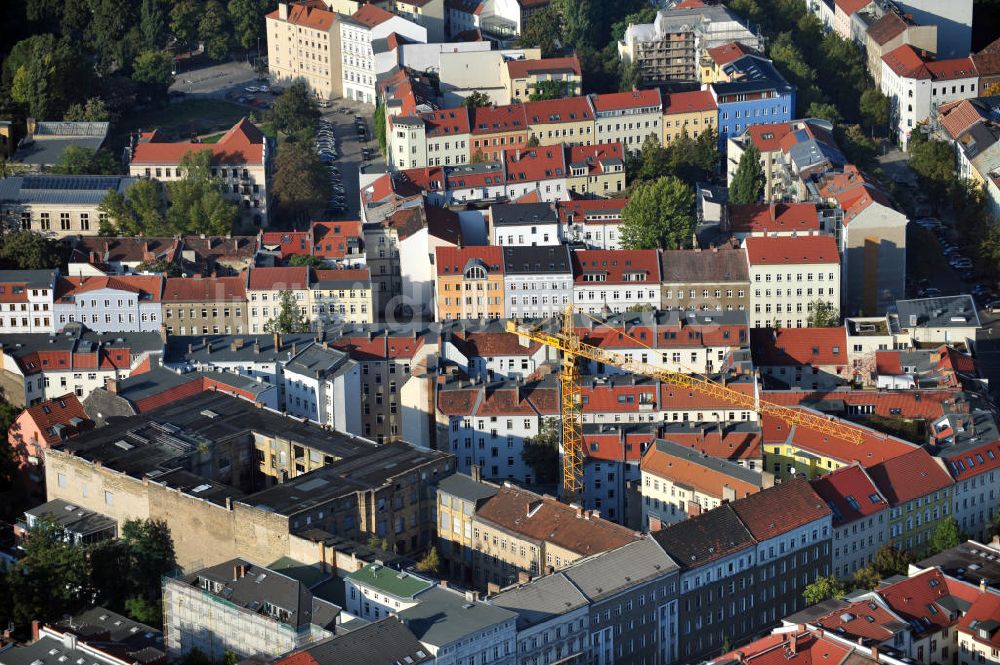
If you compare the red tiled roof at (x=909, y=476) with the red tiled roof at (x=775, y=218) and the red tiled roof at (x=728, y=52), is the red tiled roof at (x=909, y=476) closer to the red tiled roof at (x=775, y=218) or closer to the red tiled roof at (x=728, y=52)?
the red tiled roof at (x=775, y=218)

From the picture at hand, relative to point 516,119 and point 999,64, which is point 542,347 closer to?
point 516,119

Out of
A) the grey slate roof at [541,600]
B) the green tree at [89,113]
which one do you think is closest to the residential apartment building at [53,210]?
the green tree at [89,113]

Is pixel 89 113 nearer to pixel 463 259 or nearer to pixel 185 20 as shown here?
pixel 185 20

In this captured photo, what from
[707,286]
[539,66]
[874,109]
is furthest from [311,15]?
[707,286]

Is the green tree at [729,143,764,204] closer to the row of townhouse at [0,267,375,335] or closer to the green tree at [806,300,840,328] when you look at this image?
the green tree at [806,300,840,328]

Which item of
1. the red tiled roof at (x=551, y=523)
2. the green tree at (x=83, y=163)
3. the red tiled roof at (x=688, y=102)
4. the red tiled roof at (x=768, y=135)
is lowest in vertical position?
the red tiled roof at (x=551, y=523)

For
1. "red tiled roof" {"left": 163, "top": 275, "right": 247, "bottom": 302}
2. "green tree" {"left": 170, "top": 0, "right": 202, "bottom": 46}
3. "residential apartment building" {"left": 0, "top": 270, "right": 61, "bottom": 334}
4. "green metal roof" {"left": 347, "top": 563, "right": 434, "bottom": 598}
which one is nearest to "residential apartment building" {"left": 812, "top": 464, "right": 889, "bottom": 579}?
"green metal roof" {"left": 347, "top": 563, "right": 434, "bottom": 598}

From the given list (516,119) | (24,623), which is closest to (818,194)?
(516,119)
